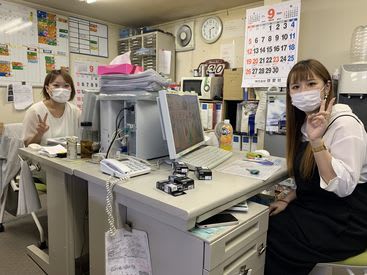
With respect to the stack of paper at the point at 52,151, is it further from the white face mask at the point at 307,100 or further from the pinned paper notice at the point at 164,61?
the pinned paper notice at the point at 164,61

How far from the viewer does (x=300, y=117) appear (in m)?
1.34

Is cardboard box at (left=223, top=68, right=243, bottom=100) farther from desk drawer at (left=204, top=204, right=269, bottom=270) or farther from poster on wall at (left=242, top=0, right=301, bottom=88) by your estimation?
desk drawer at (left=204, top=204, right=269, bottom=270)

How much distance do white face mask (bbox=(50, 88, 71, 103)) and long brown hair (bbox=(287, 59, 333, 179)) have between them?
1.61 m

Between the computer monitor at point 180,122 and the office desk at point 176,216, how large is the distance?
0.13m

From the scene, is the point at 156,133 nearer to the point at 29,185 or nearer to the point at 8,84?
the point at 29,185

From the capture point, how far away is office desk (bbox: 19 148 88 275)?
137 centimetres

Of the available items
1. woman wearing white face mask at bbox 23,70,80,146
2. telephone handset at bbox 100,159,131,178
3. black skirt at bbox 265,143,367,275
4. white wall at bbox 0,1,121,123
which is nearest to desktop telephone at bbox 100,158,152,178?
telephone handset at bbox 100,159,131,178

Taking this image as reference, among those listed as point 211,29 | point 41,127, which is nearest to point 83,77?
point 211,29

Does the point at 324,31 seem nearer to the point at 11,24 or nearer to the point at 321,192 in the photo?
the point at 321,192

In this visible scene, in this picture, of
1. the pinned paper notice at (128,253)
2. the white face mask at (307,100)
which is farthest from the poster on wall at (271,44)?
the pinned paper notice at (128,253)

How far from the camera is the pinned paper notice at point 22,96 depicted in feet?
11.2

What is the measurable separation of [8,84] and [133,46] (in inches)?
69.6

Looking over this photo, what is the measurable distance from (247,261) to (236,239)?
0.14 metres

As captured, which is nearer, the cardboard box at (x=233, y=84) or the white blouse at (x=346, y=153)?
the white blouse at (x=346, y=153)
